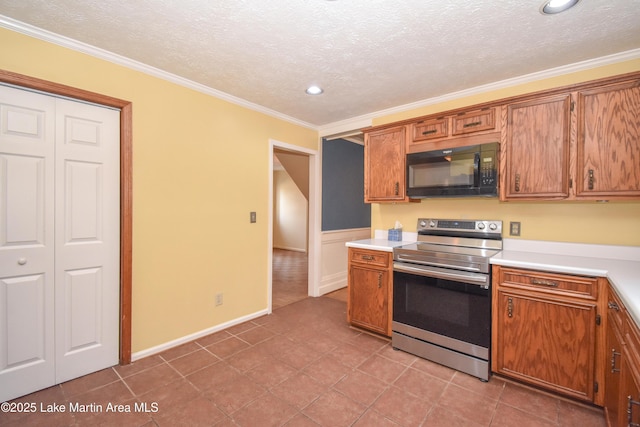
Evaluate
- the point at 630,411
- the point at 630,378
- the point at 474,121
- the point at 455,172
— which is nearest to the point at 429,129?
the point at 474,121

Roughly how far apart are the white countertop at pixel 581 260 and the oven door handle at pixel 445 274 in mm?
155

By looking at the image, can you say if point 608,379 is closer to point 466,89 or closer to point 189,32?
point 466,89

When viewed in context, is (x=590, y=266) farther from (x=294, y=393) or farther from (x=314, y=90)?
(x=314, y=90)

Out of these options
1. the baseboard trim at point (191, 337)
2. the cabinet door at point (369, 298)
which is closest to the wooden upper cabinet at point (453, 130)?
the cabinet door at point (369, 298)

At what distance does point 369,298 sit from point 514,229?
4.78 feet

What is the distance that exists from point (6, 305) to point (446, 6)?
3312mm

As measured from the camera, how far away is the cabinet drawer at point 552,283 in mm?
1779

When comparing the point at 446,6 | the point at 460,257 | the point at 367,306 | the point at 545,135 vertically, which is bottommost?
the point at 367,306

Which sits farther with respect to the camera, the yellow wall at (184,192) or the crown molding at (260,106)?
the yellow wall at (184,192)

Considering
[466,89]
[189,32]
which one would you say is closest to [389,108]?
[466,89]

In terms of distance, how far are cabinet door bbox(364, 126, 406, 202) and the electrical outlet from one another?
3.20 feet

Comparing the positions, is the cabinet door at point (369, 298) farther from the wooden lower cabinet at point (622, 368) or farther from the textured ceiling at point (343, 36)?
the textured ceiling at point (343, 36)

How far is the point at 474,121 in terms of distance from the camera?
2504mm

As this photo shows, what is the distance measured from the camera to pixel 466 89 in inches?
108
